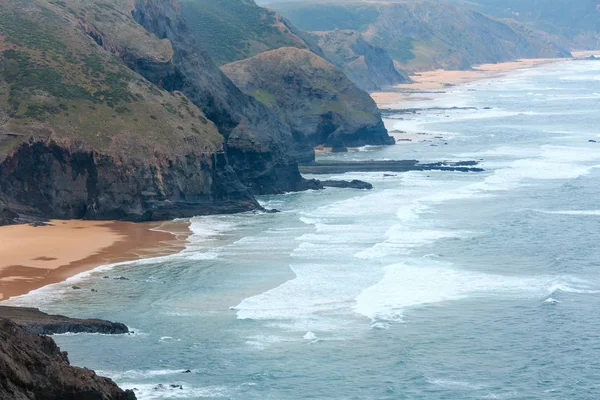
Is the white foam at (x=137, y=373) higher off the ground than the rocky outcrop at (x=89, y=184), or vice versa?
the rocky outcrop at (x=89, y=184)

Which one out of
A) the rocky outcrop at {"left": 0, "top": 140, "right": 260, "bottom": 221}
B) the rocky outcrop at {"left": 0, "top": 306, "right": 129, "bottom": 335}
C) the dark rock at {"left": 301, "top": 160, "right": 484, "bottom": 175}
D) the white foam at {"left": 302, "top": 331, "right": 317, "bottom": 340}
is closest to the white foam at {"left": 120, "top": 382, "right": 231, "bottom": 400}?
the rocky outcrop at {"left": 0, "top": 306, "right": 129, "bottom": 335}

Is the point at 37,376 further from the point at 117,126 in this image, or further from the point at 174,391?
the point at 117,126

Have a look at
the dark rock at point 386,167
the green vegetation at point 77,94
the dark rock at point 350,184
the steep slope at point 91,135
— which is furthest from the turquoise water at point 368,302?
the dark rock at point 386,167

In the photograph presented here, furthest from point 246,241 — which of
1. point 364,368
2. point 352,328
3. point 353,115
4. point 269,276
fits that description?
point 353,115

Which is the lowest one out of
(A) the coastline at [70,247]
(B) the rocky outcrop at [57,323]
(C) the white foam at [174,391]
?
(C) the white foam at [174,391]

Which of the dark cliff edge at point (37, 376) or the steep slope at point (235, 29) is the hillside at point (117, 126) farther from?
the steep slope at point (235, 29)

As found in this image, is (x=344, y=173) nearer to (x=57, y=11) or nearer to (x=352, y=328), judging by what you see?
(x=57, y=11)
